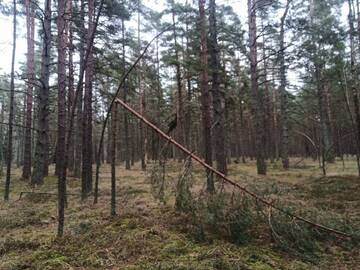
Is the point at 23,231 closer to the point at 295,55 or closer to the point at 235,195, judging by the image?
the point at 235,195

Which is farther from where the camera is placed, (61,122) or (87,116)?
(87,116)

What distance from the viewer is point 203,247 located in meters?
5.21

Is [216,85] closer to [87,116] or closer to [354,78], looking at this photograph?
[87,116]

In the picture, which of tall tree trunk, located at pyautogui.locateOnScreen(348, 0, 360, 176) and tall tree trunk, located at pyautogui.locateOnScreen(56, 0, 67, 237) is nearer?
tall tree trunk, located at pyautogui.locateOnScreen(56, 0, 67, 237)

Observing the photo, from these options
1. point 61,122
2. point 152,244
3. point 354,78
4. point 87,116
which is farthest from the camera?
point 354,78

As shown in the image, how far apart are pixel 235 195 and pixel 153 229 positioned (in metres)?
1.67

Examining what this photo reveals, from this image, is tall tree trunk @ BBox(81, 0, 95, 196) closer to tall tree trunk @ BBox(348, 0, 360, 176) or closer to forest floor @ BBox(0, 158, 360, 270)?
forest floor @ BBox(0, 158, 360, 270)

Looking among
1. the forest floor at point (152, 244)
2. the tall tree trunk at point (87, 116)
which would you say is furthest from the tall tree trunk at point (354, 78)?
the tall tree trunk at point (87, 116)

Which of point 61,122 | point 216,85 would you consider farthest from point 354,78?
point 61,122

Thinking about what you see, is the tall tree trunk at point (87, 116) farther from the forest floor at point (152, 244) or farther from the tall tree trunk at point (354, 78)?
the tall tree trunk at point (354, 78)

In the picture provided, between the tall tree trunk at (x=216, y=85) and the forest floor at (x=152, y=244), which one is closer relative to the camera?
the forest floor at (x=152, y=244)

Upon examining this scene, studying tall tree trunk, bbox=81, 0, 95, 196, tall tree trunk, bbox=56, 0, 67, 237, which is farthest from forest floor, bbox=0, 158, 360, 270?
tall tree trunk, bbox=81, 0, 95, 196

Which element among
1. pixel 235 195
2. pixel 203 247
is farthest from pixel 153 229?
pixel 235 195

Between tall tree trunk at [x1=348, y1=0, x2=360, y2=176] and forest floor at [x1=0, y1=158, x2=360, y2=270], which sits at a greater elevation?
tall tree trunk at [x1=348, y1=0, x2=360, y2=176]
